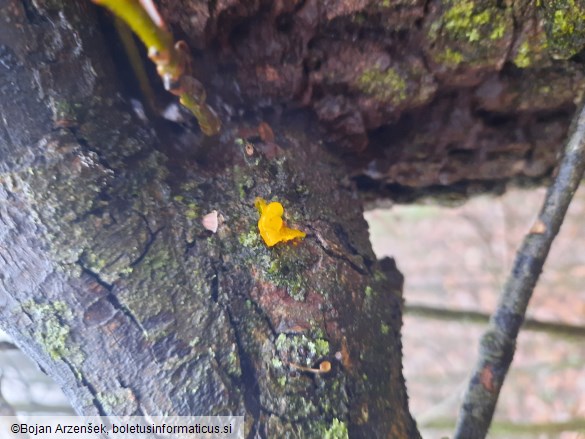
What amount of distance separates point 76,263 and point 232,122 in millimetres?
361

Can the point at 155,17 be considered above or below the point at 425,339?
below

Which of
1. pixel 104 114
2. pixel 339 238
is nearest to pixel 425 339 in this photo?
pixel 339 238

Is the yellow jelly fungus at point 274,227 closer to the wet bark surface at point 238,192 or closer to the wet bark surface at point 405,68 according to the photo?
the wet bark surface at point 238,192

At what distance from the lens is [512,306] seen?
875 millimetres

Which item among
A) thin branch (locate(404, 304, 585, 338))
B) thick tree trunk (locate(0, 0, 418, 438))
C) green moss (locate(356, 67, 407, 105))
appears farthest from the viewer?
thin branch (locate(404, 304, 585, 338))

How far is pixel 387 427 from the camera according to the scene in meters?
0.74

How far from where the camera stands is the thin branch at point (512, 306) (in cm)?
82

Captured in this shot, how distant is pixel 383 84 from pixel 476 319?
1.02 metres

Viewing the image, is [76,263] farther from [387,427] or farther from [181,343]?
[387,427]

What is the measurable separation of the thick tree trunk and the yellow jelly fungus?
0.04 ft

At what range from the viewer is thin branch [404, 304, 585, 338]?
1.54m

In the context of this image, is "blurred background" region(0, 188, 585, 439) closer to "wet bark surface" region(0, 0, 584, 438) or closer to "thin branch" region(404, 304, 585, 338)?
"thin branch" region(404, 304, 585, 338)

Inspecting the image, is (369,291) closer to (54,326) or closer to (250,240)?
(250,240)

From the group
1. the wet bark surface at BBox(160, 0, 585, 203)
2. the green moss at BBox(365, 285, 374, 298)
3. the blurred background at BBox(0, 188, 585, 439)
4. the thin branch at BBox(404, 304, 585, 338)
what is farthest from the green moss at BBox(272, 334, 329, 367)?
the blurred background at BBox(0, 188, 585, 439)
